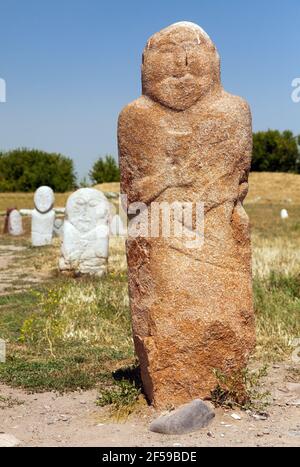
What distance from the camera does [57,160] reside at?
5794 centimetres

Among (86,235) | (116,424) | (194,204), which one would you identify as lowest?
(116,424)

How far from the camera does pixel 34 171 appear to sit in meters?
56.2

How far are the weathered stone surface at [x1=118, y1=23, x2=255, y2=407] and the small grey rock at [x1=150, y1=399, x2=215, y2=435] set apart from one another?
0.24m

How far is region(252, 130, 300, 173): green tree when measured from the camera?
194 ft

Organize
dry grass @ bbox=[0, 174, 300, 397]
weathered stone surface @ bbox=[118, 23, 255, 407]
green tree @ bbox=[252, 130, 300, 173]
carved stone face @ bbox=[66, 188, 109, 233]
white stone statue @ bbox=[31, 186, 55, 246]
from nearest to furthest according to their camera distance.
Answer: weathered stone surface @ bbox=[118, 23, 255, 407]
dry grass @ bbox=[0, 174, 300, 397]
carved stone face @ bbox=[66, 188, 109, 233]
white stone statue @ bbox=[31, 186, 55, 246]
green tree @ bbox=[252, 130, 300, 173]

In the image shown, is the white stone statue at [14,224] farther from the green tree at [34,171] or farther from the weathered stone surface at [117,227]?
the green tree at [34,171]

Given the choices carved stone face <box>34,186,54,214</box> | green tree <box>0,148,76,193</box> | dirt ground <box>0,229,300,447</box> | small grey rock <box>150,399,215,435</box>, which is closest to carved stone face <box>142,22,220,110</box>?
small grey rock <box>150,399,215,435</box>

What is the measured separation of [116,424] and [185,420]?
1.77 ft

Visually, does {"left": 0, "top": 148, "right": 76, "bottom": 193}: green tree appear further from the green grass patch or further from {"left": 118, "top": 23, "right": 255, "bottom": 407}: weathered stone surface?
{"left": 118, "top": 23, "right": 255, "bottom": 407}: weathered stone surface

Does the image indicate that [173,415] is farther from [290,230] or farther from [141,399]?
[290,230]

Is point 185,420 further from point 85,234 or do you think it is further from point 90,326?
point 85,234

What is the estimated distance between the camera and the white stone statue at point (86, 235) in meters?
12.9

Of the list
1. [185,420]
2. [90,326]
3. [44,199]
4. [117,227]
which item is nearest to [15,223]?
[117,227]

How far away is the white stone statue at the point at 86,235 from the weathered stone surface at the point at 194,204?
7.92 meters
